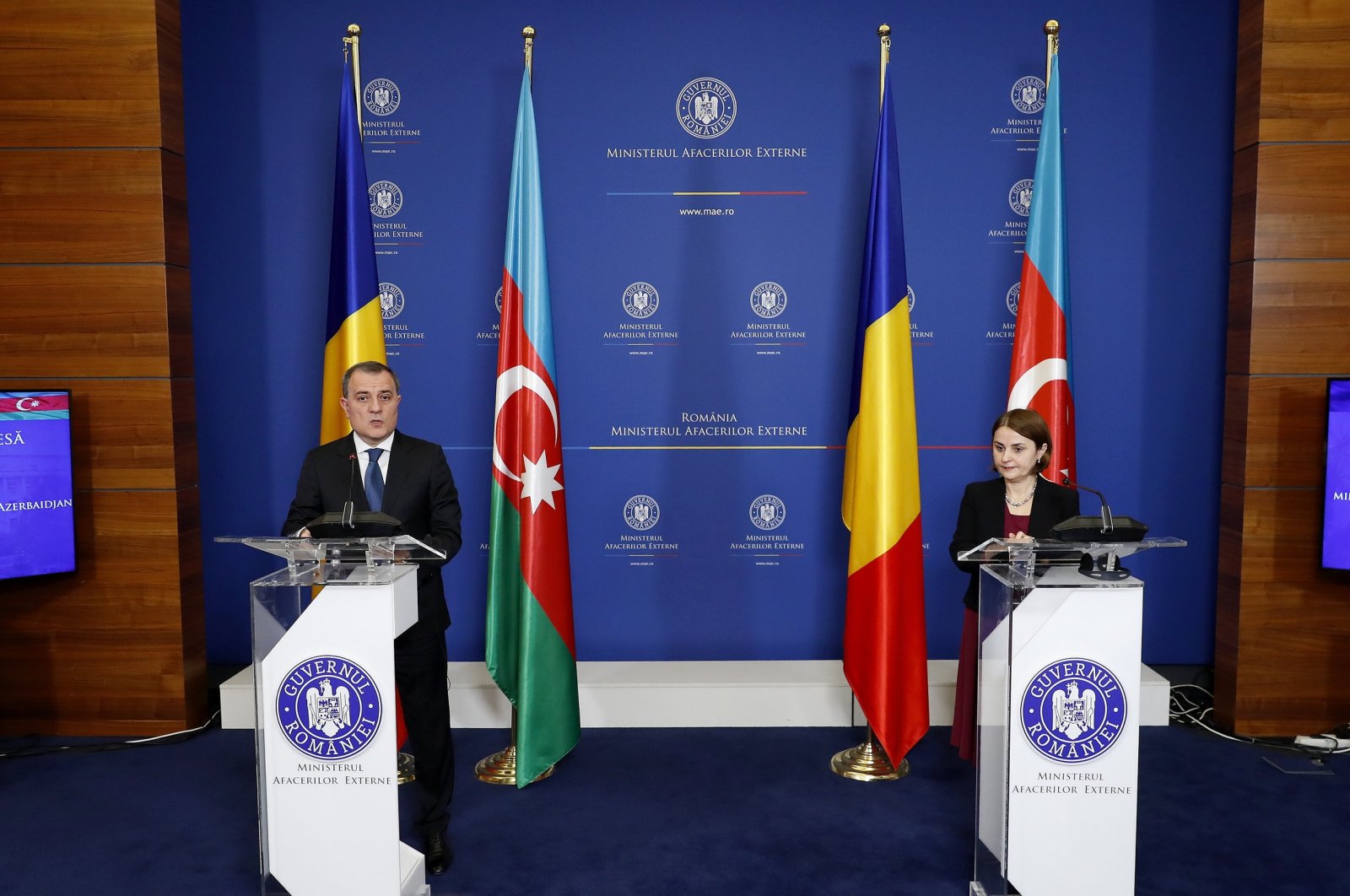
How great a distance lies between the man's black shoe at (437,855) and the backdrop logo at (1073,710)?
6.02 feet

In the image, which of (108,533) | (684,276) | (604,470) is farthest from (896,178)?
(108,533)

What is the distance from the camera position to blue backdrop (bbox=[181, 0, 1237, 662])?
4.42m

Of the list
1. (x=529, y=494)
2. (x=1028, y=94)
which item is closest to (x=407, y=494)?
(x=529, y=494)

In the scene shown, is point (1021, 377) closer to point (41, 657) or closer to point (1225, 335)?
point (1225, 335)

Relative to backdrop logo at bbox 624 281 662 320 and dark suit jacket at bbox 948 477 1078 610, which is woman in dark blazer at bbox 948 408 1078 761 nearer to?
dark suit jacket at bbox 948 477 1078 610

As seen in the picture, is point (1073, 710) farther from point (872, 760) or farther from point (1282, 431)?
point (1282, 431)

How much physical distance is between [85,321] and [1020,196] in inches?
166

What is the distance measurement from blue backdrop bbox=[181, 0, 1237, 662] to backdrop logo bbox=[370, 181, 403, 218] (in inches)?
0.9

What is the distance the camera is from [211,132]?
445cm

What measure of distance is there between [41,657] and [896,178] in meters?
4.21

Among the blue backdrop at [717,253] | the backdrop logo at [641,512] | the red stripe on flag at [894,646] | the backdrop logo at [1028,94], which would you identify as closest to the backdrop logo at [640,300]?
the blue backdrop at [717,253]

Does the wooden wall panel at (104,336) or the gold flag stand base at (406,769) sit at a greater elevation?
the wooden wall panel at (104,336)

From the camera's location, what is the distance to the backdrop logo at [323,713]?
2486 mm

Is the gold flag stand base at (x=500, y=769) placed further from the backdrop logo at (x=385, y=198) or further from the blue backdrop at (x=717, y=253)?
the backdrop logo at (x=385, y=198)
